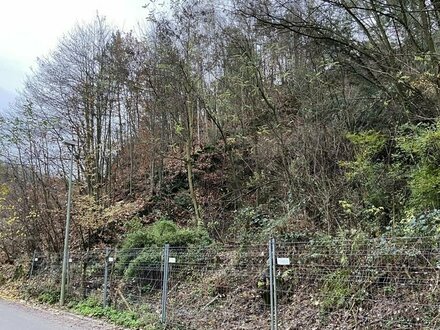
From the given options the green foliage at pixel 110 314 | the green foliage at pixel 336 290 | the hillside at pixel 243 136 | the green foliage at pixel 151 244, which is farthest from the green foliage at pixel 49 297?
the green foliage at pixel 336 290

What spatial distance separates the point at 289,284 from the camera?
7371mm

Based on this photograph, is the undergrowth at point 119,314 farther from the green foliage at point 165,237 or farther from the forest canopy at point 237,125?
the forest canopy at point 237,125

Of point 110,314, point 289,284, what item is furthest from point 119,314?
point 289,284

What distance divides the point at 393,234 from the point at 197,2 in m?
10.6

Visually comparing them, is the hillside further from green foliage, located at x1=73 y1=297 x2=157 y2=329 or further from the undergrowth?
green foliage, located at x1=73 y1=297 x2=157 y2=329

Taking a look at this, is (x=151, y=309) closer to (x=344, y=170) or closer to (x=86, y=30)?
(x=344, y=170)

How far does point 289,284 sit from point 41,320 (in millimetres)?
6173

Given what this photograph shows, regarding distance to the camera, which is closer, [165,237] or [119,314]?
[119,314]

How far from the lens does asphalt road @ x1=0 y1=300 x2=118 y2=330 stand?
855 centimetres

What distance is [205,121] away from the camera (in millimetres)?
18109

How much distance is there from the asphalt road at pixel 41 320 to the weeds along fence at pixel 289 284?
99 centimetres

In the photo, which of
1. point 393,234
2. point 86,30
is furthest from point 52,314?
point 86,30

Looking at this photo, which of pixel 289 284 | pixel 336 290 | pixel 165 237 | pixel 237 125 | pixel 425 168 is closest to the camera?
pixel 336 290

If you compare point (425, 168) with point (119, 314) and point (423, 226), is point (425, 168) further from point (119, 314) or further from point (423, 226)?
point (119, 314)
